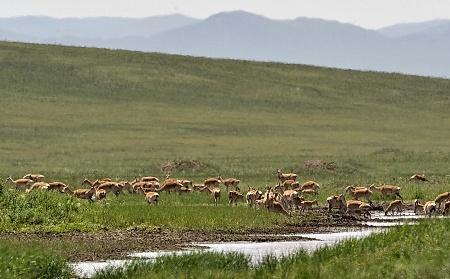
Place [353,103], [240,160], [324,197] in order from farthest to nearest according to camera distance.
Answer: [353,103]
[240,160]
[324,197]

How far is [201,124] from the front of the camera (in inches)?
3460

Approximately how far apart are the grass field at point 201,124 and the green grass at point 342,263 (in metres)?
8.49

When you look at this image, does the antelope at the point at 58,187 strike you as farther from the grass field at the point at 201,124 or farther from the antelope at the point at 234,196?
the antelope at the point at 234,196

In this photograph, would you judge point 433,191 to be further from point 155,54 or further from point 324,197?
point 155,54

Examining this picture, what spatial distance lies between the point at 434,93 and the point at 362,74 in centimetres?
1075

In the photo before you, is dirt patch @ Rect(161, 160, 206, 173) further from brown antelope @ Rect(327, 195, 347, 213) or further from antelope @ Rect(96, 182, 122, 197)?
brown antelope @ Rect(327, 195, 347, 213)

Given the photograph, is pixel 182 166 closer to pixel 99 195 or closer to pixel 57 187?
pixel 57 187

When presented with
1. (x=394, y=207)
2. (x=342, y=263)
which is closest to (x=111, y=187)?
(x=394, y=207)

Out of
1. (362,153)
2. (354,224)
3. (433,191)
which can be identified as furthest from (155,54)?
(354,224)

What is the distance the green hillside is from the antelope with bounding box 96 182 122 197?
39.6 feet

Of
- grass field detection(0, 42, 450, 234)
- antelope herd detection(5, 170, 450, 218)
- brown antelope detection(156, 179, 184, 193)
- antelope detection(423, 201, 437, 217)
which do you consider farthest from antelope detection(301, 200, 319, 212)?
brown antelope detection(156, 179, 184, 193)

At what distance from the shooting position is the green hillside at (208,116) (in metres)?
66.3

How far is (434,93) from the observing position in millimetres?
112125

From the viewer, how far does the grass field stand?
53.0 metres
